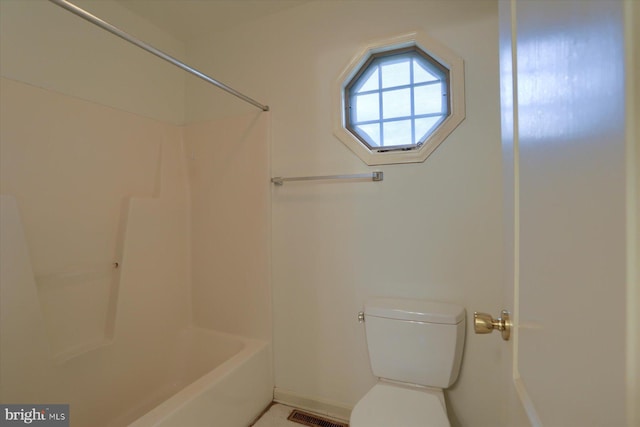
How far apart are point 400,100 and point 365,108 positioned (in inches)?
7.9

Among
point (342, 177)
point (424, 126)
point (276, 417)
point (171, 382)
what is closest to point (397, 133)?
point (424, 126)

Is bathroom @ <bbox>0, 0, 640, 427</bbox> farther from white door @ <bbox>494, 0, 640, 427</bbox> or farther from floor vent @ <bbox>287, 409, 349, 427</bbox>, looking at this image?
white door @ <bbox>494, 0, 640, 427</bbox>

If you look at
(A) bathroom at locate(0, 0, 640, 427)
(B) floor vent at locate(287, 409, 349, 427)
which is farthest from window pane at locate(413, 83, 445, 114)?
(B) floor vent at locate(287, 409, 349, 427)

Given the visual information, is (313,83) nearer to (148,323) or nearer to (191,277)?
(191,277)

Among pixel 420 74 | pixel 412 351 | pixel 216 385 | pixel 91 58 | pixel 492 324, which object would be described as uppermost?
pixel 91 58

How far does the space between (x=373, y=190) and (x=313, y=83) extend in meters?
0.74

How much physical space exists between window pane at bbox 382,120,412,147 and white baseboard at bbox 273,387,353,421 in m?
1.52

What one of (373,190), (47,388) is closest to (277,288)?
(373,190)

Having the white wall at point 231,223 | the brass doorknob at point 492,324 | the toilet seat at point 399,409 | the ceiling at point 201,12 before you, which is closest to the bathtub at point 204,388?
the white wall at point 231,223

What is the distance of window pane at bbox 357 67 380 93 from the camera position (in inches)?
65.7

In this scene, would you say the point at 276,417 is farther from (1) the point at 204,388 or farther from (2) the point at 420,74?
(2) the point at 420,74

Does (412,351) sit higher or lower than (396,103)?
lower

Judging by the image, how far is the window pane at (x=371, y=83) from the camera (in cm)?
167

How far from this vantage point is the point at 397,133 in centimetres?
161
